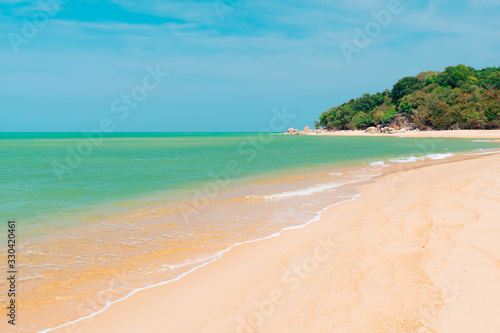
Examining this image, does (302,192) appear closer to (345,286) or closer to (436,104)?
(345,286)

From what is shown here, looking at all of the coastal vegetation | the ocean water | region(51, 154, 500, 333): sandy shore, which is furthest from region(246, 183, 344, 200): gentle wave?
the coastal vegetation

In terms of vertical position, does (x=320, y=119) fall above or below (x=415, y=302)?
above

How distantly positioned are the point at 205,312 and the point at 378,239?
3834 mm

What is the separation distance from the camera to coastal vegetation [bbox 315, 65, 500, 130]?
78.4 m

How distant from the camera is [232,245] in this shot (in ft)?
23.0

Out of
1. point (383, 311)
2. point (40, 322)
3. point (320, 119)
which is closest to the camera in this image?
point (383, 311)

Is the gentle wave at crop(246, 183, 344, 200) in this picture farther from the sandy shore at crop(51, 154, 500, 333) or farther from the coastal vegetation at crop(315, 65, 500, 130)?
the coastal vegetation at crop(315, 65, 500, 130)

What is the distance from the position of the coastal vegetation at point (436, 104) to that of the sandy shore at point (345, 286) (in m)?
85.4

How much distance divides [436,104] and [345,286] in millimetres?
101399

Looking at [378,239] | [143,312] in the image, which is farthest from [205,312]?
[378,239]

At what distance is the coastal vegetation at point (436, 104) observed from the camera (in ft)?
257

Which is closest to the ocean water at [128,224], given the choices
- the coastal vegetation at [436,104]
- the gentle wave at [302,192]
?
the gentle wave at [302,192]

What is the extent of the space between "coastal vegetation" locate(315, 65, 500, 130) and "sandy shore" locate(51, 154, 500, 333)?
85353 millimetres

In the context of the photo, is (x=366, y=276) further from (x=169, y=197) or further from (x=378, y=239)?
(x=169, y=197)
